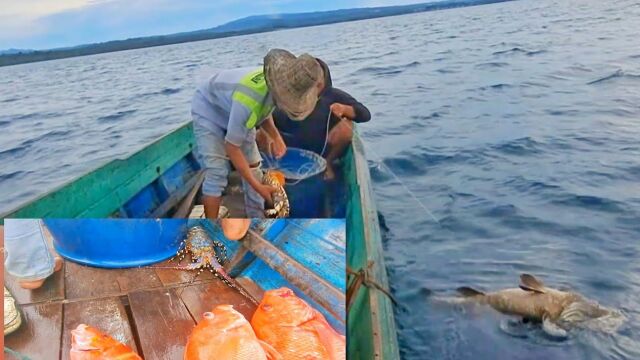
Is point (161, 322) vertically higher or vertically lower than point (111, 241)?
lower

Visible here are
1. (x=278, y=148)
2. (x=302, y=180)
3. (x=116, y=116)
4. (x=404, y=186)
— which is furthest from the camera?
(x=404, y=186)

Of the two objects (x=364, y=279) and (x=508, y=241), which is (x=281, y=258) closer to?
(x=364, y=279)

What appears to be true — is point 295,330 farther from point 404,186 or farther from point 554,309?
point 404,186

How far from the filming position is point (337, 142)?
116 inches

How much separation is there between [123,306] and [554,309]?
222cm

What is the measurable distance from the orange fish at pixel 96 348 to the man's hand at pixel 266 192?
77 centimetres

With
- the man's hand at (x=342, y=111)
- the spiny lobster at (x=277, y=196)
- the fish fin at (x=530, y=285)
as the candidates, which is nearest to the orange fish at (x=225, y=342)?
the spiny lobster at (x=277, y=196)

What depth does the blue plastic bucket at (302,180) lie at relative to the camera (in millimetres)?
2324

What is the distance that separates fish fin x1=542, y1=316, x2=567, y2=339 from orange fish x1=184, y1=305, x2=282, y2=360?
1.84m

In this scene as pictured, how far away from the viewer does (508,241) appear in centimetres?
383

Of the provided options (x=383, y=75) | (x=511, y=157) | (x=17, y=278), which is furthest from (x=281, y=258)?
(x=511, y=157)

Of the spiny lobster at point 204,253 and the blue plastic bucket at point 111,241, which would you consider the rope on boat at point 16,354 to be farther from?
the spiny lobster at point 204,253

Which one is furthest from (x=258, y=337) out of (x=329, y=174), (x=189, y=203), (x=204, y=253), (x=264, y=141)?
(x=329, y=174)

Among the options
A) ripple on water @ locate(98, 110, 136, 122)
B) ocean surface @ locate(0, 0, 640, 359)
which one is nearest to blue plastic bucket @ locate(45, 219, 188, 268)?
ocean surface @ locate(0, 0, 640, 359)
